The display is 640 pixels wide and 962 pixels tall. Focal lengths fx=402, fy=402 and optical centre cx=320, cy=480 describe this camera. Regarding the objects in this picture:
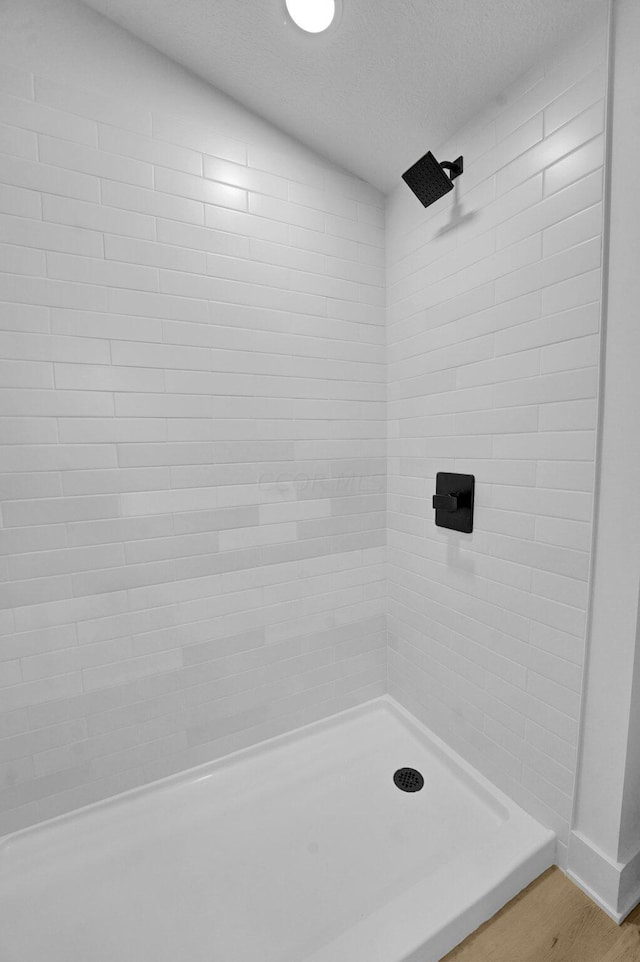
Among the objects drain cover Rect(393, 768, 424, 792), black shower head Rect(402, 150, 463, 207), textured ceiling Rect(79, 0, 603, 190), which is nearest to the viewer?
textured ceiling Rect(79, 0, 603, 190)

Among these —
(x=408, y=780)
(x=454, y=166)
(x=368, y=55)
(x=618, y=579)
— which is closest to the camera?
(x=618, y=579)

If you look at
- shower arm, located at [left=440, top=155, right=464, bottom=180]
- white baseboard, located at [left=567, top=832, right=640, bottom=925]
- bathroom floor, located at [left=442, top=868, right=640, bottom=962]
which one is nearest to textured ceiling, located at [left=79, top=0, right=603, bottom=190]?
shower arm, located at [left=440, top=155, right=464, bottom=180]

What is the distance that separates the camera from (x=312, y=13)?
105 cm

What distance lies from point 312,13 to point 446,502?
1.41 meters

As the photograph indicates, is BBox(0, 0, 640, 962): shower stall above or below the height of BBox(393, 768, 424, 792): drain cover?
above

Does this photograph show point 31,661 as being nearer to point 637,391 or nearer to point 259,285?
point 259,285

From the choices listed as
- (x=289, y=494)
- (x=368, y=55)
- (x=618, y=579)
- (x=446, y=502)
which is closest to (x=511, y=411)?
(x=446, y=502)

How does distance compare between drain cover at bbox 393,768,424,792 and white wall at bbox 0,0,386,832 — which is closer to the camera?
white wall at bbox 0,0,386,832

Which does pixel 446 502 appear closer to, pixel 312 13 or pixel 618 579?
Answer: pixel 618 579

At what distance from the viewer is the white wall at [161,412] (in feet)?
3.76

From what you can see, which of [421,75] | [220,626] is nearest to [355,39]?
[421,75]

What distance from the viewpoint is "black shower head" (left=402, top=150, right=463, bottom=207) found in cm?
129

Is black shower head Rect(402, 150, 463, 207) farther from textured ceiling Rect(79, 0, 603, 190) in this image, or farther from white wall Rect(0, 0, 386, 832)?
white wall Rect(0, 0, 386, 832)

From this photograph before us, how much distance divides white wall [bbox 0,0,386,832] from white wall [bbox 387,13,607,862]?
28cm
